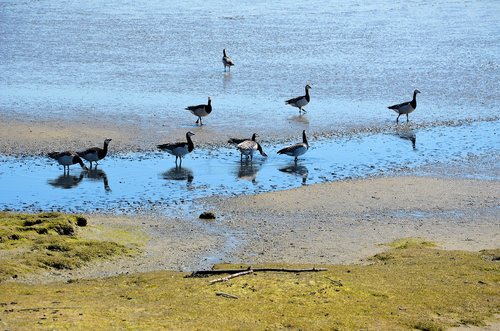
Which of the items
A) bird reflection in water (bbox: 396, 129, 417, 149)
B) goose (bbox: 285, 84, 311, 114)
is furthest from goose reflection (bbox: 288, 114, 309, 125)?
bird reflection in water (bbox: 396, 129, 417, 149)

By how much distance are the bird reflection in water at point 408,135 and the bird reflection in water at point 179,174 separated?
6.90 meters

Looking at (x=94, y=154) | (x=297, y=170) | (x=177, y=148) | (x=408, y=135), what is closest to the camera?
(x=94, y=154)

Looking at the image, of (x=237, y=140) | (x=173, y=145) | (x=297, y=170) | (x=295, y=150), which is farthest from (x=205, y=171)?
(x=295, y=150)

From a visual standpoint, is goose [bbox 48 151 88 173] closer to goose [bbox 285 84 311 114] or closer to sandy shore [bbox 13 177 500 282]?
sandy shore [bbox 13 177 500 282]

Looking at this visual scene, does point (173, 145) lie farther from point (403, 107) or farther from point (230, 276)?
point (230, 276)

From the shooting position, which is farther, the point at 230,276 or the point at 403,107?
the point at 403,107

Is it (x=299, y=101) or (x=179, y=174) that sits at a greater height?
(x=299, y=101)

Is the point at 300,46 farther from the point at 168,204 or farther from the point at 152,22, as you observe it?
the point at 168,204

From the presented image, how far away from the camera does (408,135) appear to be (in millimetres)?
26344

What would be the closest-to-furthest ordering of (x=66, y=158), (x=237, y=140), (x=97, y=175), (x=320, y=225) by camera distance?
1. (x=320, y=225)
2. (x=66, y=158)
3. (x=97, y=175)
4. (x=237, y=140)

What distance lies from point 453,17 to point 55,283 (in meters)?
47.0

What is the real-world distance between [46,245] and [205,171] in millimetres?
7961

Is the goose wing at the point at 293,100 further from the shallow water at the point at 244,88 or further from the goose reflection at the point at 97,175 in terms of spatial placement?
the goose reflection at the point at 97,175

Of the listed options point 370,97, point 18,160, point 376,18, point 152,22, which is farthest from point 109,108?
point 376,18
